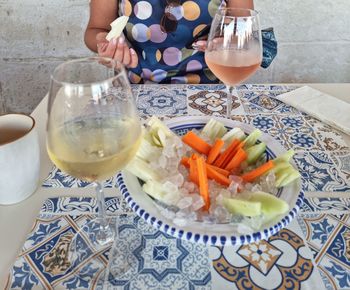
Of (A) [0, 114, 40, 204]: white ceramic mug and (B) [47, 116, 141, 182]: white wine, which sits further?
(A) [0, 114, 40, 204]: white ceramic mug

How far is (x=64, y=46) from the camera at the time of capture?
1720 millimetres

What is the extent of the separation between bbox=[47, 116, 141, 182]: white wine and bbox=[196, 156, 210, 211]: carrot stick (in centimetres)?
10

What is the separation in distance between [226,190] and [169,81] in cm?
69

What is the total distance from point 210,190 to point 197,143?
105 millimetres

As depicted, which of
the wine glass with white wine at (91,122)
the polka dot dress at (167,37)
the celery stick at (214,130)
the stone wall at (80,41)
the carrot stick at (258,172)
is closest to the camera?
the wine glass with white wine at (91,122)

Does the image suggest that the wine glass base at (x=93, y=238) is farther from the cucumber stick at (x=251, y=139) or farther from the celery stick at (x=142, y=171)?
the cucumber stick at (x=251, y=139)

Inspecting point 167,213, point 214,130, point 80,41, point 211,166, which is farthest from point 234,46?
point 80,41

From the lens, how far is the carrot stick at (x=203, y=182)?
Answer: 1.61ft

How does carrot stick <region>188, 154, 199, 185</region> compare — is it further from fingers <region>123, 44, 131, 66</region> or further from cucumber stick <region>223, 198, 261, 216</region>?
fingers <region>123, 44, 131, 66</region>

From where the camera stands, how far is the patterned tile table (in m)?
0.46

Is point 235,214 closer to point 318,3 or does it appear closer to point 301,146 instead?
point 301,146

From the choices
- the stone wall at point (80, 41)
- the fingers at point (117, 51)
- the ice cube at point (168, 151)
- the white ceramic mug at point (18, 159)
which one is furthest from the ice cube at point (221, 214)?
the stone wall at point (80, 41)

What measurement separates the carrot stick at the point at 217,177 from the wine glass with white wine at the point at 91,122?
0.12 metres

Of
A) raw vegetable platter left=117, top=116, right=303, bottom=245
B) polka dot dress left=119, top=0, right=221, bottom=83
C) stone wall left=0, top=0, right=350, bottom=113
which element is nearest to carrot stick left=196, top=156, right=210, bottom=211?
raw vegetable platter left=117, top=116, right=303, bottom=245
